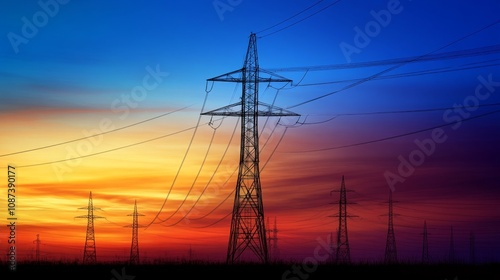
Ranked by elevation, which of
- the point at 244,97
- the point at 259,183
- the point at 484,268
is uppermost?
the point at 244,97

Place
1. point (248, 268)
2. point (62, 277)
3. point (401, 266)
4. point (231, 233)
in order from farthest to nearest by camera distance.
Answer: point (231, 233), point (401, 266), point (248, 268), point (62, 277)

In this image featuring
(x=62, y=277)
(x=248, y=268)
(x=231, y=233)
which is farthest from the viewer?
(x=231, y=233)

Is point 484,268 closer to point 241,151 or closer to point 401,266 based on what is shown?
point 401,266

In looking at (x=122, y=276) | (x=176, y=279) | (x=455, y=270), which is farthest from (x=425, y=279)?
(x=122, y=276)

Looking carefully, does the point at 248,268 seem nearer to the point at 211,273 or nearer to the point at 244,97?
the point at 211,273

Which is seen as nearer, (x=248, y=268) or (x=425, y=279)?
(x=425, y=279)

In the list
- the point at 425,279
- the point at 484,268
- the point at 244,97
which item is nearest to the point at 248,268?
the point at 425,279

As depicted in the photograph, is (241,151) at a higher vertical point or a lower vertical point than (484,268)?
higher
